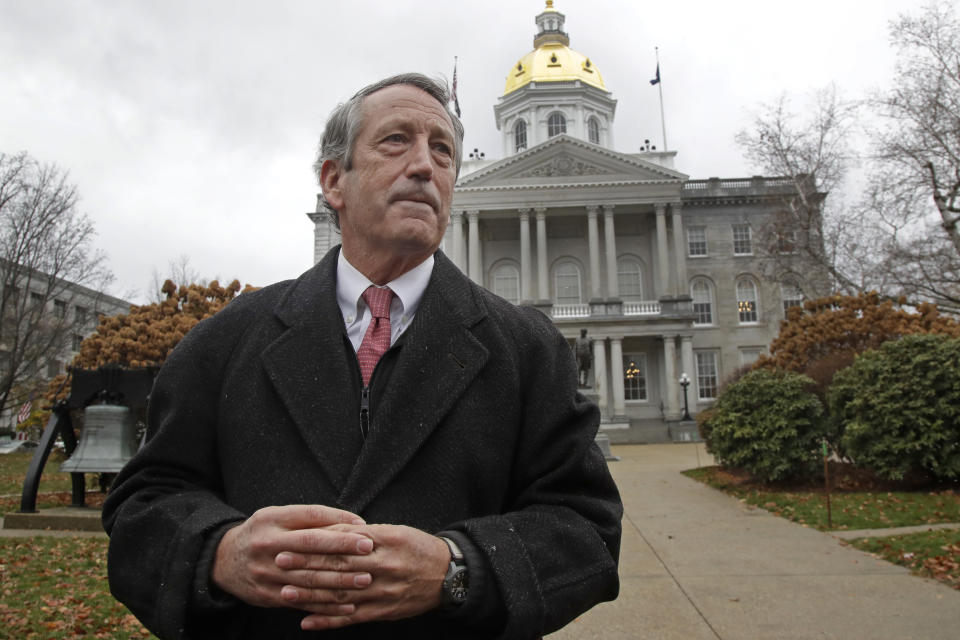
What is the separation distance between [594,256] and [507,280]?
6515 millimetres

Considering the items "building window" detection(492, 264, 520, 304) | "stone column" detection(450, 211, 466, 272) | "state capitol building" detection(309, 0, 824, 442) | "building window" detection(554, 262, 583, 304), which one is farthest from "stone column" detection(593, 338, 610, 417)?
"stone column" detection(450, 211, 466, 272)

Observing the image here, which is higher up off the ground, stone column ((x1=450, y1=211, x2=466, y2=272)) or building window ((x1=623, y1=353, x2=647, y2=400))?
stone column ((x1=450, y1=211, x2=466, y2=272))

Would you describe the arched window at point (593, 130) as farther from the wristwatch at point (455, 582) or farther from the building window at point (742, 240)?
the wristwatch at point (455, 582)

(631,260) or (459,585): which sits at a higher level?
(631,260)

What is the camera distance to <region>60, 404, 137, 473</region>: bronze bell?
8.27 meters

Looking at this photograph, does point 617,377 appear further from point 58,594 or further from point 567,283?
point 58,594

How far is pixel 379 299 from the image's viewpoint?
6.14ft

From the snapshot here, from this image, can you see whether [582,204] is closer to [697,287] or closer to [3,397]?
[697,287]

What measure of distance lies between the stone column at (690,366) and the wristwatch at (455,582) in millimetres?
38498

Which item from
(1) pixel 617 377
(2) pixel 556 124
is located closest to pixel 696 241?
(1) pixel 617 377

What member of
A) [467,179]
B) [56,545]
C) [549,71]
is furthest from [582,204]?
[56,545]

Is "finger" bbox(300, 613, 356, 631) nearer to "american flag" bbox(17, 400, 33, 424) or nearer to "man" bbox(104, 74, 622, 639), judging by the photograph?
"man" bbox(104, 74, 622, 639)

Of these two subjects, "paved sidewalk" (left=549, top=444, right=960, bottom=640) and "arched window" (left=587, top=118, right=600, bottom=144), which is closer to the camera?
"paved sidewalk" (left=549, top=444, right=960, bottom=640)

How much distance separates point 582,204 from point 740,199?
12382 millimetres
